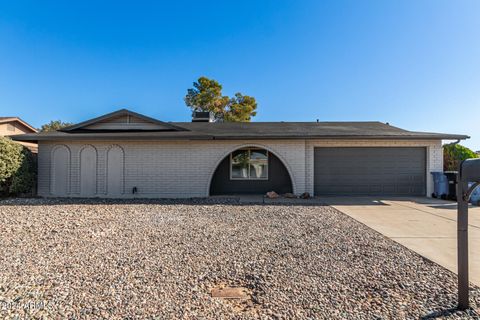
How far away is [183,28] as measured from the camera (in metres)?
14.2

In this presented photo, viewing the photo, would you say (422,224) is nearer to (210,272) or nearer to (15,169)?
(210,272)

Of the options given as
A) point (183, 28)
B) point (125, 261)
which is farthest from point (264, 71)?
point (125, 261)

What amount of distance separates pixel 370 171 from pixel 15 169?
14967mm

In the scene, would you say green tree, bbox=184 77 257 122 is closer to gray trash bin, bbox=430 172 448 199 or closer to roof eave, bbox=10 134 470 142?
roof eave, bbox=10 134 470 142

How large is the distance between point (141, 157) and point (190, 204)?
3468 millimetres

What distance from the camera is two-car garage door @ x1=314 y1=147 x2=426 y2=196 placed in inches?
418

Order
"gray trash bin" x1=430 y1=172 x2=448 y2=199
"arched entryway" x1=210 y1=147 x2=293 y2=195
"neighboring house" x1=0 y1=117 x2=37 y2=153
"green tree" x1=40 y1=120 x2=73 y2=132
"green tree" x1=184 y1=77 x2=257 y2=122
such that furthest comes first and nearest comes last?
"green tree" x1=40 y1=120 x2=73 y2=132
"green tree" x1=184 y1=77 x2=257 y2=122
"neighboring house" x1=0 y1=117 x2=37 y2=153
"arched entryway" x1=210 y1=147 x2=293 y2=195
"gray trash bin" x1=430 y1=172 x2=448 y2=199

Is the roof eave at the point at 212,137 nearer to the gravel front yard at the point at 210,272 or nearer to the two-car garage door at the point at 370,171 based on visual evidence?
the two-car garage door at the point at 370,171

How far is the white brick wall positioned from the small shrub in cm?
103

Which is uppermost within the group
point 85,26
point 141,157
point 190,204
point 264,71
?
point 85,26

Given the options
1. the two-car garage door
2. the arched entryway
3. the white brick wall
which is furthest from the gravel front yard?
the arched entryway

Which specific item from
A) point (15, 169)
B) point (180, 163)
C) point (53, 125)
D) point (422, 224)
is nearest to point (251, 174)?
point (180, 163)

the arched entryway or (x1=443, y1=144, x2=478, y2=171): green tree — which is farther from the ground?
(x1=443, y1=144, x2=478, y2=171): green tree

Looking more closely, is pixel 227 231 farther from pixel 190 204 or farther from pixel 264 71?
pixel 264 71
